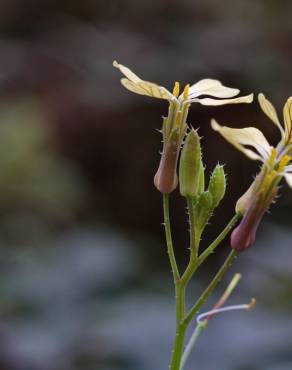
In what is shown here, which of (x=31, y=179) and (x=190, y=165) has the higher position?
(x=190, y=165)

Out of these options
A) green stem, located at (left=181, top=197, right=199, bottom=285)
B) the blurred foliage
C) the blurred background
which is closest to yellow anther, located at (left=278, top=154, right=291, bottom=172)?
green stem, located at (left=181, top=197, right=199, bottom=285)

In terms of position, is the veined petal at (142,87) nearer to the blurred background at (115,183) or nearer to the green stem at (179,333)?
the green stem at (179,333)

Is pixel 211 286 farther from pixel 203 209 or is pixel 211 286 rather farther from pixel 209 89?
pixel 209 89

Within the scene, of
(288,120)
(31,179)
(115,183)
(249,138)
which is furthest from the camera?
(115,183)

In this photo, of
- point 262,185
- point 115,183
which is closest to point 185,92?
point 262,185

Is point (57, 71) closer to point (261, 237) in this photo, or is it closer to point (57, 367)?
point (261, 237)

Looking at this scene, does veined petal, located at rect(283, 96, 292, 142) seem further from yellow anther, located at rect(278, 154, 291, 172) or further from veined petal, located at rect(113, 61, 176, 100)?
veined petal, located at rect(113, 61, 176, 100)

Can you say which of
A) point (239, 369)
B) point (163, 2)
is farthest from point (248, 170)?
point (163, 2)

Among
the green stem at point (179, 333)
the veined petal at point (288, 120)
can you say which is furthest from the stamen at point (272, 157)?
the green stem at point (179, 333)
